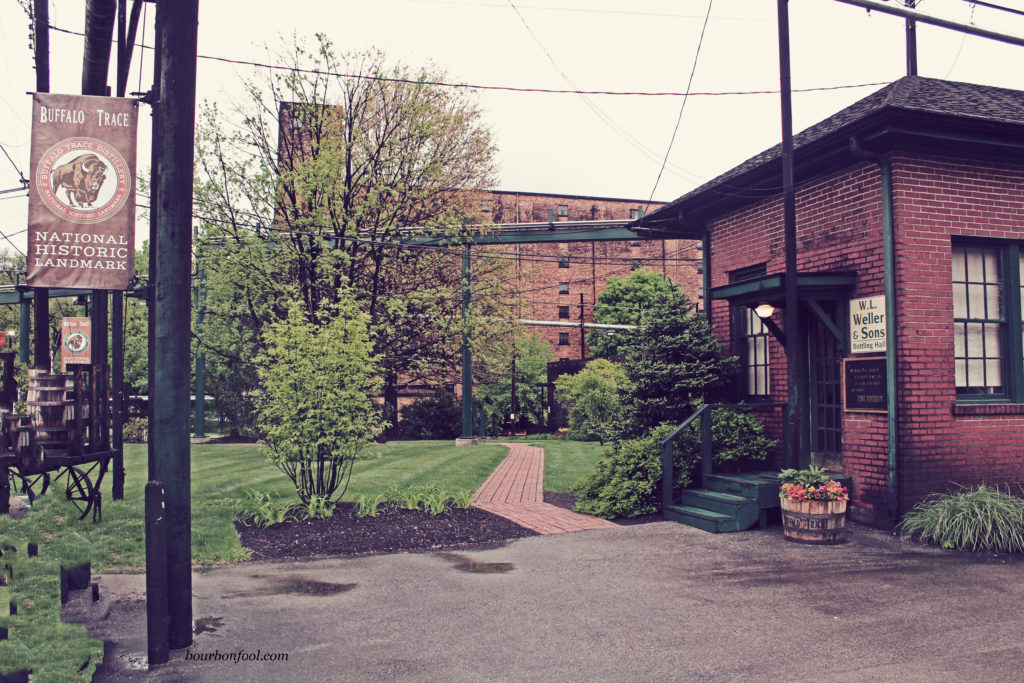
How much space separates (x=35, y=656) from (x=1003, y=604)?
7.20m

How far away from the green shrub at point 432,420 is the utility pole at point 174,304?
23208mm

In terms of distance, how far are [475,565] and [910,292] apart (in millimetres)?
6059

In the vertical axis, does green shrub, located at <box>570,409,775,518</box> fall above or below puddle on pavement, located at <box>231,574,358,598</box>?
above

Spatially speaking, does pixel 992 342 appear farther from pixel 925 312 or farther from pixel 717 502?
pixel 717 502

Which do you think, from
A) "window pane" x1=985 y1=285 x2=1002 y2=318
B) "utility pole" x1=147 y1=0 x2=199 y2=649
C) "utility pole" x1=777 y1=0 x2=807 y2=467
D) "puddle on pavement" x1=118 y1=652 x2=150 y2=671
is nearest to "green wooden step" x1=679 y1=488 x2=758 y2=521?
"utility pole" x1=777 y1=0 x2=807 y2=467

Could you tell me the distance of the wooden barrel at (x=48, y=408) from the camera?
32.0 ft

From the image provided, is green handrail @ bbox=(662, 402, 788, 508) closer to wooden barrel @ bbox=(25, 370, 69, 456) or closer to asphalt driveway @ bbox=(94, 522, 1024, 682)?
asphalt driveway @ bbox=(94, 522, 1024, 682)

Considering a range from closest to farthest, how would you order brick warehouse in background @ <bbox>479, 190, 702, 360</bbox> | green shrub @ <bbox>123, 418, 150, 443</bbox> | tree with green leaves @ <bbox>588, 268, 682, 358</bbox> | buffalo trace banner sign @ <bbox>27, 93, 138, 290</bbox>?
buffalo trace banner sign @ <bbox>27, 93, 138, 290</bbox> < green shrub @ <bbox>123, 418, 150, 443</bbox> < tree with green leaves @ <bbox>588, 268, 682, 358</bbox> < brick warehouse in background @ <bbox>479, 190, 702, 360</bbox>

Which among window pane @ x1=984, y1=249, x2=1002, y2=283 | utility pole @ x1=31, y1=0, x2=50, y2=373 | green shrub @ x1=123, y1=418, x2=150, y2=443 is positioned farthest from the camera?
green shrub @ x1=123, y1=418, x2=150, y2=443

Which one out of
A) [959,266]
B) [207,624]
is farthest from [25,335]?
[959,266]

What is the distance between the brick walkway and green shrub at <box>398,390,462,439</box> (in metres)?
11.4

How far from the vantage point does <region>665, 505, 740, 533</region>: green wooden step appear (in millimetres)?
9216

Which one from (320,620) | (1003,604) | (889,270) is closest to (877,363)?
(889,270)

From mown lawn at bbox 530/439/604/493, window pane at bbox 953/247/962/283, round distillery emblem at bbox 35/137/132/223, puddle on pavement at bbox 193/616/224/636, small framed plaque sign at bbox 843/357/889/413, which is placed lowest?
mown lawn at bbox 530/439/604/493
